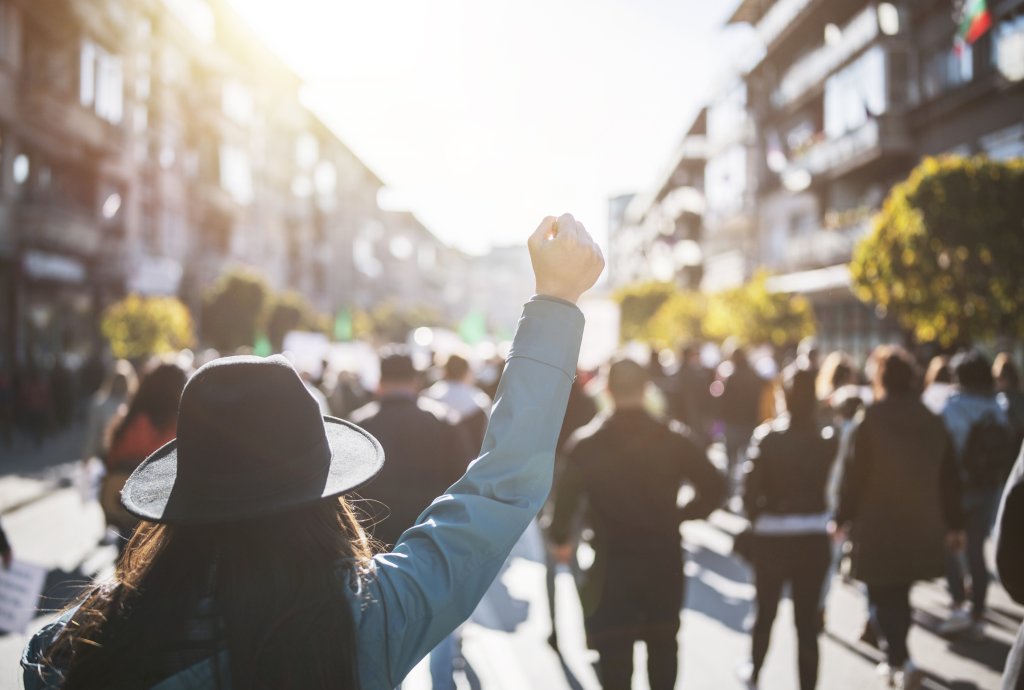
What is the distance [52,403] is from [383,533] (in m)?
18.7

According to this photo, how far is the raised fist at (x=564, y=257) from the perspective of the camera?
1530mm

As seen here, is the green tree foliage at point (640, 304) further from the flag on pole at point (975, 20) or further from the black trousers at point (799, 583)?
the black trousers at point (799, 583)

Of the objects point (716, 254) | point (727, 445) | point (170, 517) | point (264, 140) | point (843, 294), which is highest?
point (264, 140)

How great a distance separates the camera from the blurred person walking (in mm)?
1385

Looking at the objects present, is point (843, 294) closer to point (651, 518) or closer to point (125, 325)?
point (125, 325)

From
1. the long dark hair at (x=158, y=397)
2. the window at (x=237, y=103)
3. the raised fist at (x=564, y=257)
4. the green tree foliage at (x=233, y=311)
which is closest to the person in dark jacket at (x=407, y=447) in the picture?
the long dark hair at (x=158, y=397)

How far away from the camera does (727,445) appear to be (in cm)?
1110

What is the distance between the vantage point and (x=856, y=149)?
88.1ft

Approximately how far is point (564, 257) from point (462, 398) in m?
6.02

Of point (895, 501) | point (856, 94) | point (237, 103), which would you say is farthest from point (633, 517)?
point (237, 103)

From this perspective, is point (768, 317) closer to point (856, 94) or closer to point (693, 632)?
point (856, 94)

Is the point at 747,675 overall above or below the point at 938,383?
below

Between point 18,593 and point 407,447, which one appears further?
point 407,447

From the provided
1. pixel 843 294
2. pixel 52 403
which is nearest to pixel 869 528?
pixel 52 403
